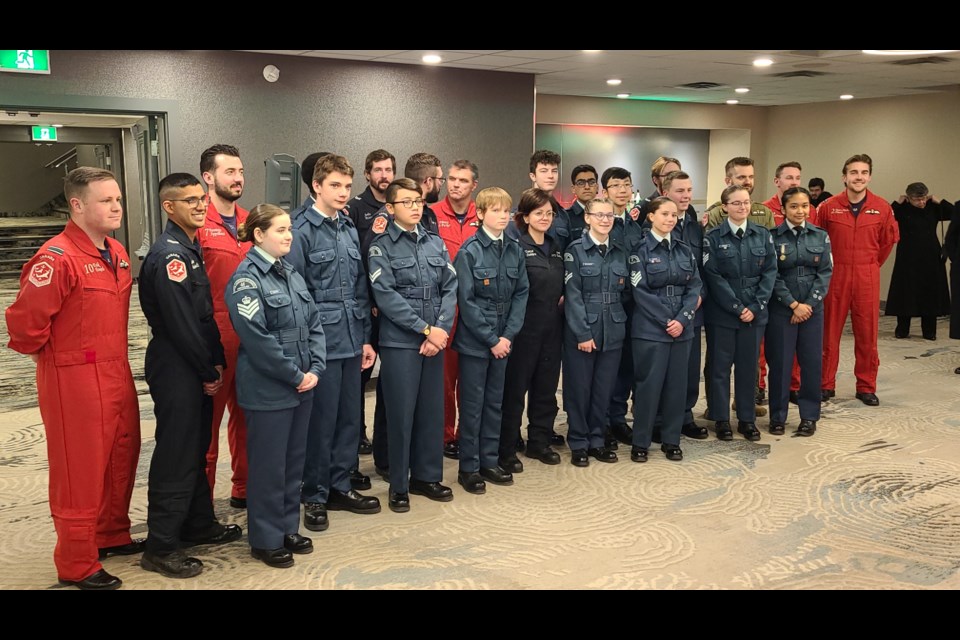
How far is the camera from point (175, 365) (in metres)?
3.43

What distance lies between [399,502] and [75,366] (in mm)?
1653

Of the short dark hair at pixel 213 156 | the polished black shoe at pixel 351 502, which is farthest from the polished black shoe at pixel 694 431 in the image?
the short dark hair at pixel 213 156

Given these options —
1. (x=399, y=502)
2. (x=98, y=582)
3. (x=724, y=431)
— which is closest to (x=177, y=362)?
(x=98, y=582)

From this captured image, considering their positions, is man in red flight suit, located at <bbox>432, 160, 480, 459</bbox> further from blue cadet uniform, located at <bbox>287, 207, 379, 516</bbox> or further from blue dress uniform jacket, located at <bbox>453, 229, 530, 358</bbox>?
blue cadet uniform, located at <bbox>287, 207, 379, 516</bbox>

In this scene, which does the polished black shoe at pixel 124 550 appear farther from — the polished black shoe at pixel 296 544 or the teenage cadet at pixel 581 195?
the teenage cadet at pixel 581 195

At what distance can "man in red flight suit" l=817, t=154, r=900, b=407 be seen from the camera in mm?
6270

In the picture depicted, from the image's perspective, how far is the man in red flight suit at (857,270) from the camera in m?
6.27

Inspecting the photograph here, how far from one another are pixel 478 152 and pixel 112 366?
5.29m

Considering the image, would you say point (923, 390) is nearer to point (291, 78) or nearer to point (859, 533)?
point (859, 533)

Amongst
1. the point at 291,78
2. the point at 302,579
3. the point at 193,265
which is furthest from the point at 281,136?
the point at 302,579

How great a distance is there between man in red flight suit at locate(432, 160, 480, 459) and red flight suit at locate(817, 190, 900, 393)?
286 centimetres

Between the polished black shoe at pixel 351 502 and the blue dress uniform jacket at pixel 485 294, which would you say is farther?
the blue dress uniform jacket at pixel 485 294

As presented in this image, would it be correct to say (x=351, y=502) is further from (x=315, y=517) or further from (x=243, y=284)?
(x=243, y=284)

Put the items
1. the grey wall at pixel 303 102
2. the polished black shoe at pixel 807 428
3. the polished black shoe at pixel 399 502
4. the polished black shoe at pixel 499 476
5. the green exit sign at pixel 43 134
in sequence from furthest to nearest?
1. the green exit sign at pixel 43 134
2. the grey wall at pixel 303 102
3. the polished black shoe at pixel 807 428
4. the polished black shoe at pixel 499 476
5. the polished black shoe at pixel 399 502
